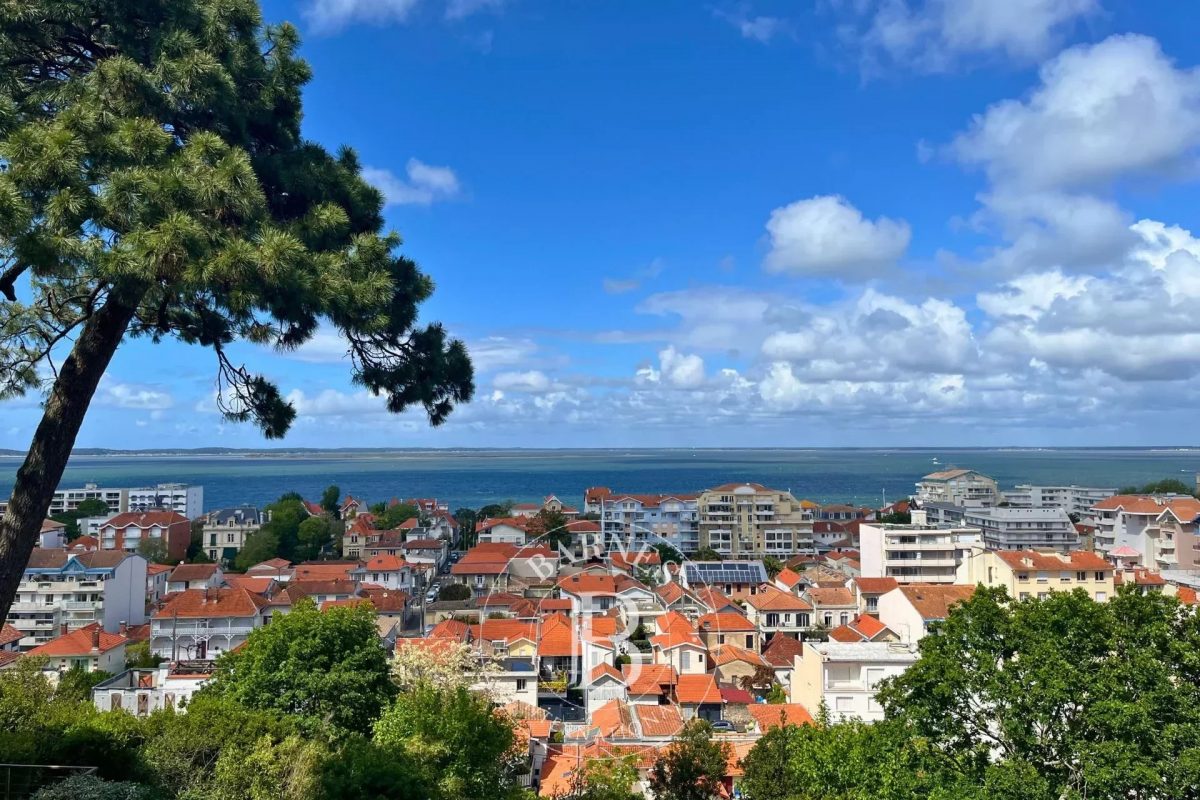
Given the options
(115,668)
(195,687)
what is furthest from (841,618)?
(115,668)

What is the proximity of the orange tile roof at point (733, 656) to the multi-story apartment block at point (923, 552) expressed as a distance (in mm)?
14201

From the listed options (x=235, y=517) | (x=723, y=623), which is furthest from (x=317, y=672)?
(x=235, y=517)

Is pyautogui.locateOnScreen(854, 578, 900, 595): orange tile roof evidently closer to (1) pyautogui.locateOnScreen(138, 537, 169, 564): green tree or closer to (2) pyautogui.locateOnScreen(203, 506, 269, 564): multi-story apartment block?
(2) pyautogui.locateOnScreen(203, 506, 269, 564): multi-story apartment block

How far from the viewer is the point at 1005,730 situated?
730 centimetres

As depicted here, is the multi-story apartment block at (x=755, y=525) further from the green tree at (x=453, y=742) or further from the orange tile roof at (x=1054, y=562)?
the green tree at (x=453, y=742)

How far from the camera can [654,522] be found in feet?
159

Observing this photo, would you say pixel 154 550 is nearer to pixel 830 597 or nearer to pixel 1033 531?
pixel 830 597

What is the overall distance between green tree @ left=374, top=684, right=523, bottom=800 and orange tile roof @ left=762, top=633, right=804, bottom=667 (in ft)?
48.7

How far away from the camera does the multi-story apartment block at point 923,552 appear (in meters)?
34.1

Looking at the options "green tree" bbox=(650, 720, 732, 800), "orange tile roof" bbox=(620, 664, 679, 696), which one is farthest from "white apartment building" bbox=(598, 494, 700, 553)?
"green tree" bbox=(650, 720, 732, 800)

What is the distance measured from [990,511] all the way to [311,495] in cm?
8429

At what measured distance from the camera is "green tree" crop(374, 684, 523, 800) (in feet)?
26.0

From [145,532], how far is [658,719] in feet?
115

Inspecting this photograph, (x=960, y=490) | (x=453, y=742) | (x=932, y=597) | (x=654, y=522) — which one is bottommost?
(x=654, y=522)
